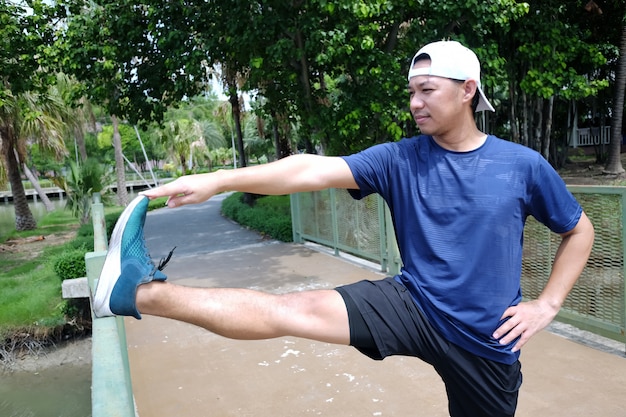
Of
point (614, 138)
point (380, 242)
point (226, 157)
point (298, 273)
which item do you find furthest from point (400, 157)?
point (226, 157)

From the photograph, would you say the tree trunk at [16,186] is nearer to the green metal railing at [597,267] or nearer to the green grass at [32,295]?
the green grass at [32,295]

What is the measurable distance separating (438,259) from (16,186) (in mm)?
19527

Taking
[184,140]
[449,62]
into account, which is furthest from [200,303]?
[184,140]

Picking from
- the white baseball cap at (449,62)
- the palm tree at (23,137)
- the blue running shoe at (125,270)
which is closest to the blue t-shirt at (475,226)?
the white baseball cap at (449,62)

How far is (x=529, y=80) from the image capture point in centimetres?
976

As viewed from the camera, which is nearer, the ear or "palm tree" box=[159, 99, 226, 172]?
the ear

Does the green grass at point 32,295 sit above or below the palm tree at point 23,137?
below

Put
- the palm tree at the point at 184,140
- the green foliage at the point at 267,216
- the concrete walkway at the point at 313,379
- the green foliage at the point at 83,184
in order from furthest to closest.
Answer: the palm tree at the point at 184,140 < the green foliage at the point at 83,184 < the green foliage at the point at 267,216 < the concrete walkway at the point at 313,379

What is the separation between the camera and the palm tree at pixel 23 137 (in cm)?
1767

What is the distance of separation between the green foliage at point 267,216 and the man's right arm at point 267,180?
9169 mm

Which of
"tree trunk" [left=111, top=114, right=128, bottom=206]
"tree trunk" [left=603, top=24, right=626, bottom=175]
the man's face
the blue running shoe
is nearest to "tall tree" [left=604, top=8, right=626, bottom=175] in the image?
"tree trunk" [left=603, top=24, right=626, bottom=175]

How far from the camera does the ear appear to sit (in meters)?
2.00

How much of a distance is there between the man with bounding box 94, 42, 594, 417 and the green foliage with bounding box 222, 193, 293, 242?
9.21 metres

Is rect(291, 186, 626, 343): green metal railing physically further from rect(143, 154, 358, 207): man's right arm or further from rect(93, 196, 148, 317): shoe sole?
rect(93, 196, 148, 317): shoe sole
